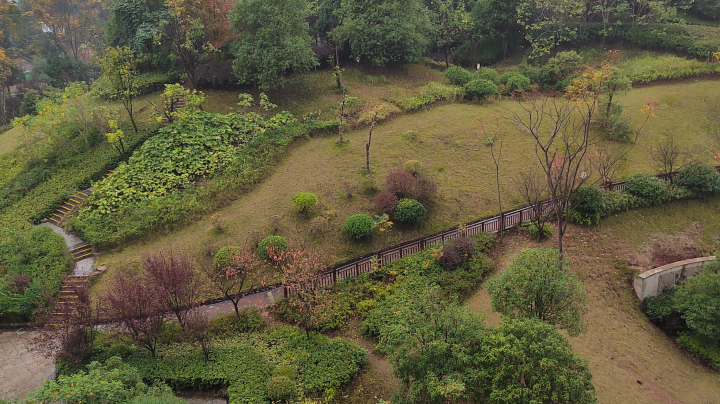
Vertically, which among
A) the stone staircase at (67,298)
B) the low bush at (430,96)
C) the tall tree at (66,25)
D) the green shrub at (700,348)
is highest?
the tall tree at (66,25)

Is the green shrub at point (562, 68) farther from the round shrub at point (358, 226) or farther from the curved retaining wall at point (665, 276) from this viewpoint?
the round shrub at point (358, 226)

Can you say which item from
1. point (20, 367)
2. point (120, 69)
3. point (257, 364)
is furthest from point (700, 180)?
point (120, 69)

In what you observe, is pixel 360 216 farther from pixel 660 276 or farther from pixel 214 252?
pixel 660 276

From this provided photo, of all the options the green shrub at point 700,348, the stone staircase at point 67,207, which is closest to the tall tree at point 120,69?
Result: the stone staircase at point 67,207

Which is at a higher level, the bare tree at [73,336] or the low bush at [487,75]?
the low bush at [487,75]

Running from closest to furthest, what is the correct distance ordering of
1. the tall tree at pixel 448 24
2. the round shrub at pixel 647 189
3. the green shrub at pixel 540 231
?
the green shrub at pixel 540 231 < the round shrub at pixel 647 189 < the tall tree at pixel 448 24

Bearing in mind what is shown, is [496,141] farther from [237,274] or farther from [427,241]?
[237,274]
